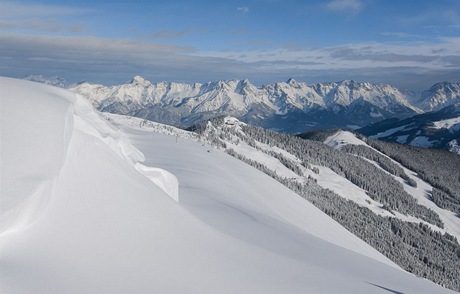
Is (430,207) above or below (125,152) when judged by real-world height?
below

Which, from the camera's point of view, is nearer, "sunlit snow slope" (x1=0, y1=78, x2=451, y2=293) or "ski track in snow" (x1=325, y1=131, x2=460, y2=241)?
"sunlit snow slope" (x1=0, y1=78, x2=451, y2=293)

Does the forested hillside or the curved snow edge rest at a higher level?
the curved snow edge

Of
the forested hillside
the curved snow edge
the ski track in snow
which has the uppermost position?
the curved snow edge

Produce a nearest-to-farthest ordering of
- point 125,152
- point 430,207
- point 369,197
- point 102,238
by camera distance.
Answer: point 102,238 → point 125,152 → point 369,197 → point 430,207

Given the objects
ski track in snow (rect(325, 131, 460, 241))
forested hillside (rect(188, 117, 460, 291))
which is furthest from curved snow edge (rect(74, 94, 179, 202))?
ski track in snow (rect(325, 131, 460, 241))

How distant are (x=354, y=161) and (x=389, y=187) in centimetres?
2704

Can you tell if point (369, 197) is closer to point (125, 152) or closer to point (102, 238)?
point (125, 152)

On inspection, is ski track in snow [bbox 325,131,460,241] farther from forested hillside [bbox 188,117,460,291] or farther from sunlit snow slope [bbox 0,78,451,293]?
sunlit snow slope [bbox 0,78,451,293]

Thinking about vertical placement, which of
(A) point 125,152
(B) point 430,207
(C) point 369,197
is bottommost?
(B) point 430,207

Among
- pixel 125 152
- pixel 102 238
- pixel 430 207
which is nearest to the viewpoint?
pixel 102 238

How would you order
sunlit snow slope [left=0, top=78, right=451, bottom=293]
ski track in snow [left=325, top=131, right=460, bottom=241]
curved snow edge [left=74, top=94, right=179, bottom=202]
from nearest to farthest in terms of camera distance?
1. sunlit snow slope [left=0, top=78, right=451, bottom=293]
2. curved snow edge [left=74, top=94, right=179, bottom=202]
3. ski track in snow [left=325, top=131, right=460, bottom=241]

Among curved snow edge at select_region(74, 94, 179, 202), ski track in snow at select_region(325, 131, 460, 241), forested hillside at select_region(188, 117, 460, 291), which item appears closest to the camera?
curved snow edge at select_region(74, 94, 179, 202)

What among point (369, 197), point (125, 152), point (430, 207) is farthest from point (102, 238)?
point (430, 207)

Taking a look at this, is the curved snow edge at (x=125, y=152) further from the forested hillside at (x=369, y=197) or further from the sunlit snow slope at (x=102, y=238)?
the forested hillside at (x=369, y=197)
